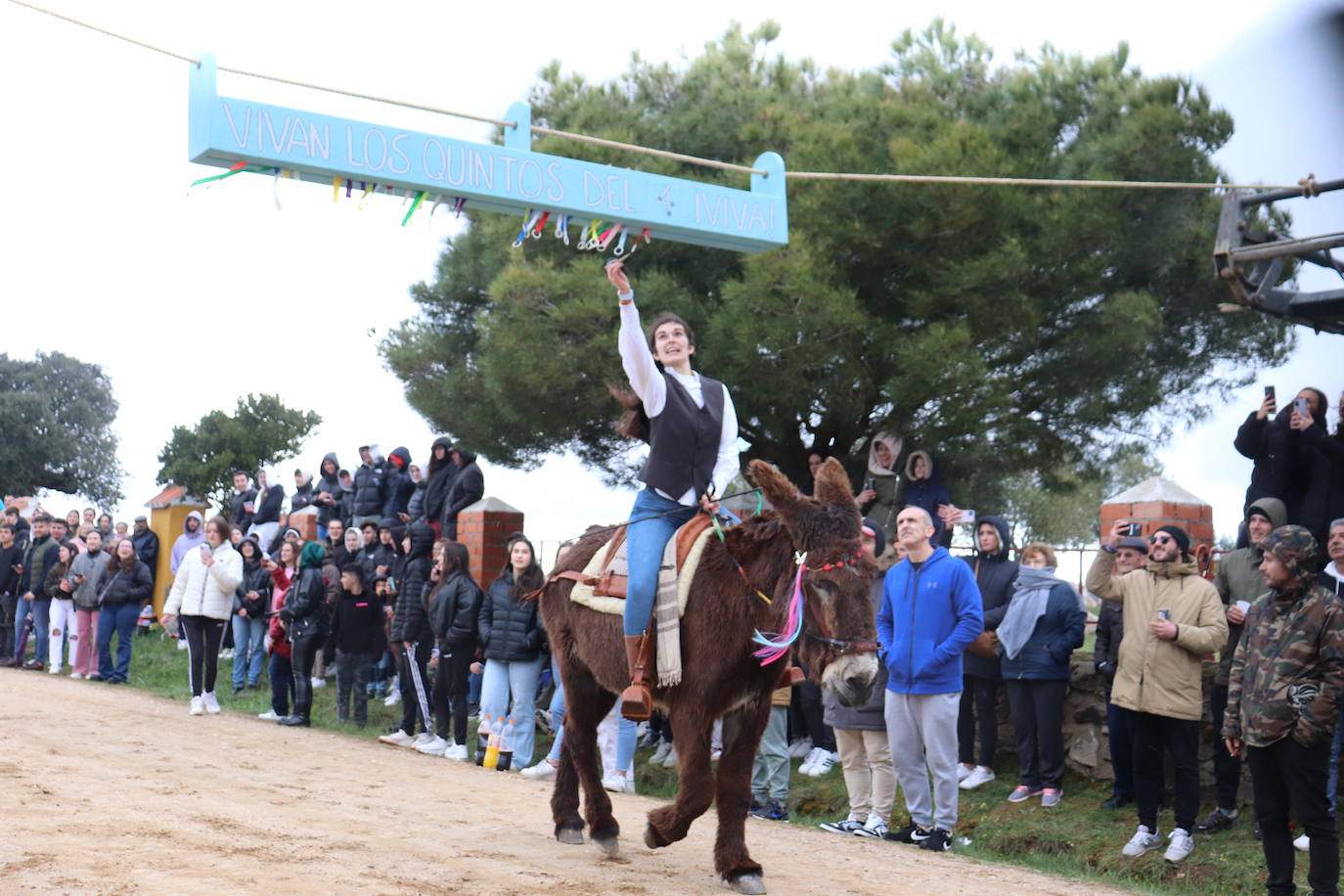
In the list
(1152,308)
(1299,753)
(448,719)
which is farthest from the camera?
(1152,308)

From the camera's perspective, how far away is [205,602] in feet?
45.4

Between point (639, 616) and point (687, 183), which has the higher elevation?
point (687, 183)

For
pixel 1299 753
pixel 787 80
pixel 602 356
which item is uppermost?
pixel 787 80

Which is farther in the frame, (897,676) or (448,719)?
(448,719)

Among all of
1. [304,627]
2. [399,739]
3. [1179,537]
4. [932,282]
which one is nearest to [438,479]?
[304,627]

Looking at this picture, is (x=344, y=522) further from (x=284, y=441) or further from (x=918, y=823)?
(x=284, y=441)

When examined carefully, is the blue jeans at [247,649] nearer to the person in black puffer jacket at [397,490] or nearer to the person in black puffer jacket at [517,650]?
the person in black puffer jacket at [397,490]

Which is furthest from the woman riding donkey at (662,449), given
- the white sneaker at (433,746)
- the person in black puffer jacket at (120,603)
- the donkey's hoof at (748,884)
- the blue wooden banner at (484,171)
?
the person in black puffer jacket at (120,603)

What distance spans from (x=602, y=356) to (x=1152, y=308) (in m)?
6.07

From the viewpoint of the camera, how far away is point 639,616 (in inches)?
237

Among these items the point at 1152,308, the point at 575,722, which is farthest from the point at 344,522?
the point at 575,722

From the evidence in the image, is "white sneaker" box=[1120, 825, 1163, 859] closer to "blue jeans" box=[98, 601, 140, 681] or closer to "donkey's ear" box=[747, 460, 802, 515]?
"donkey's ear" box=[747, 460, 802, 515]

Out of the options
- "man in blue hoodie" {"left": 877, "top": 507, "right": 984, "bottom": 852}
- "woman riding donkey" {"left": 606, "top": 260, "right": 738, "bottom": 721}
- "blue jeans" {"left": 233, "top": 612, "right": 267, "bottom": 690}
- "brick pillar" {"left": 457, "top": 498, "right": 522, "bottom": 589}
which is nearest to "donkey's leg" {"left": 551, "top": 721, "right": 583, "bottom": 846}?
"woman riding donkey" {"left": 606, "top": 260, "right": 738, "bottom": 721}

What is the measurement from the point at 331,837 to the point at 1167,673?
537cm
